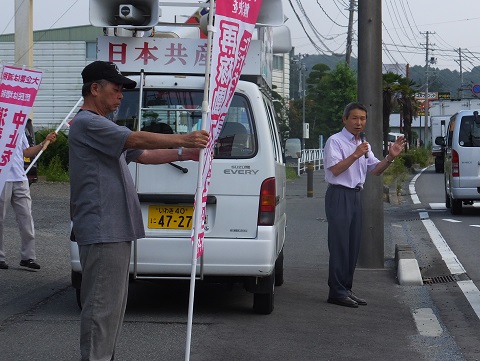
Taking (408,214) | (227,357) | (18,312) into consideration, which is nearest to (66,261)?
(18,312)

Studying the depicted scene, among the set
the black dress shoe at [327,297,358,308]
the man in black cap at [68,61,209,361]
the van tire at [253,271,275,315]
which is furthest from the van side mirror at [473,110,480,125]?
the man in black cap at [68,61,209,361]

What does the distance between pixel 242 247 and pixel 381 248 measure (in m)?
4.03

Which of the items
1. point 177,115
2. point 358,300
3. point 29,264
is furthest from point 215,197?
point 29,264

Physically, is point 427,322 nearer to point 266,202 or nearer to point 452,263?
point 266,202

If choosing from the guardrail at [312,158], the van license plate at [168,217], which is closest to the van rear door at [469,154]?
the van license plate at [168,217]

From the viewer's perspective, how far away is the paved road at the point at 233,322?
702 cm

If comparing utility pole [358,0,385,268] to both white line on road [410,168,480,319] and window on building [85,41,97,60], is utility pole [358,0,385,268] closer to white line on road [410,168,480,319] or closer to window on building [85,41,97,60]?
white line on road [410,168,480,319]

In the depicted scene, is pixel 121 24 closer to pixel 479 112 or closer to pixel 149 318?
pixel 149 318

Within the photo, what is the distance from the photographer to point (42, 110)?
56.5 m

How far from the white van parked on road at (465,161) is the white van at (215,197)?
13027mm

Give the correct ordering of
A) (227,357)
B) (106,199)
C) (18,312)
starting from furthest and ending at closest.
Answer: (18,312), (227,357), (106,199)

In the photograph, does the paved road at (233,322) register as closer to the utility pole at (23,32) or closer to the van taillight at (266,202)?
the van taillight at (266,202)

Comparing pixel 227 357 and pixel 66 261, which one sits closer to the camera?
pixel 227 357

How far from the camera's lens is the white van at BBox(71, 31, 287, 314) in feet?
25.9
